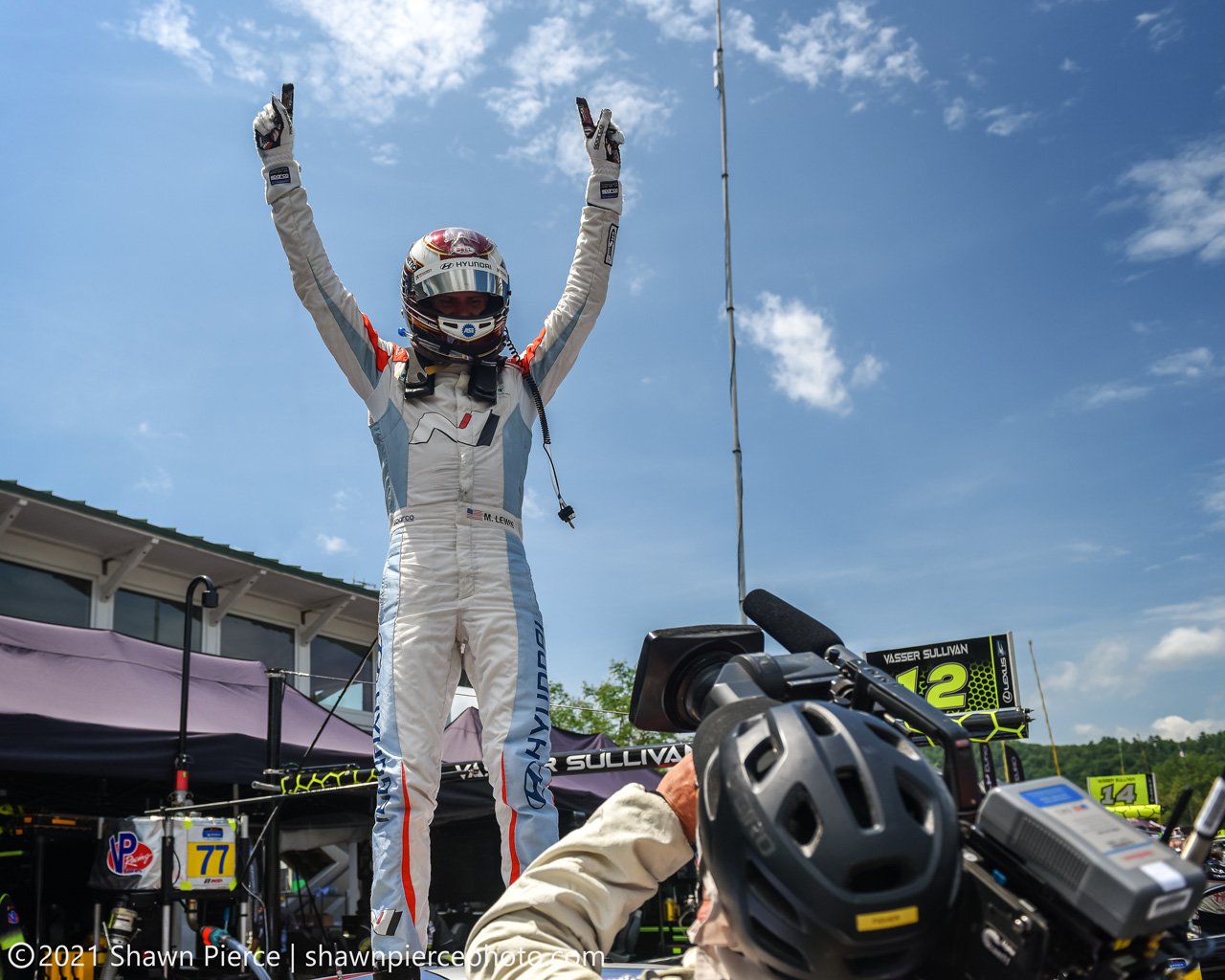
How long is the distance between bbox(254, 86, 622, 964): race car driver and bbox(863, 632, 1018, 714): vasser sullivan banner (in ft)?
5.43

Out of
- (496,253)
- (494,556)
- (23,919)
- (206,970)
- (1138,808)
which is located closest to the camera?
(494,556)

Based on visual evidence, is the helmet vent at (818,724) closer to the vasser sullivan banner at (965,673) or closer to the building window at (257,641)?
the vasser sullivan banner at (965,673)

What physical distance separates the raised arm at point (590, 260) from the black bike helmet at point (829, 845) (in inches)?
115

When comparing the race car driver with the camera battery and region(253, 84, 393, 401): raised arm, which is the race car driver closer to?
region(253, 84, 393, 401): raised arm

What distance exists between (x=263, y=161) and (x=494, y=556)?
1539mm

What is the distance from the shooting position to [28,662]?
6.67 m

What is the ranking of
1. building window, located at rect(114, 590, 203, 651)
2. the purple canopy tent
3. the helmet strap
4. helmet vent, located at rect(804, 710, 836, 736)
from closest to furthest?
1. helmet vent, located at rect(804, 710, 836, 736)
2. the helmet strap
3. the purple canopy tent
4. building window, located at rect(114, 590, 203, 651)

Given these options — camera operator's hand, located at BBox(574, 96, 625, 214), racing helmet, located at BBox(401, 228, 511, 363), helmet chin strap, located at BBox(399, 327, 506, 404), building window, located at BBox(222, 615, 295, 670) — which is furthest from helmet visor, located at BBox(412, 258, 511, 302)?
building window, located at BBox(222, 615, 295, 670)

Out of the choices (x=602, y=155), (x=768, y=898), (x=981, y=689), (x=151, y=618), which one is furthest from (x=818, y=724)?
(x=151, y=618)

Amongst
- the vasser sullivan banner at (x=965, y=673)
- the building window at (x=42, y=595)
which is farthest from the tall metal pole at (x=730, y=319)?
the building window at (x=42, y=595)

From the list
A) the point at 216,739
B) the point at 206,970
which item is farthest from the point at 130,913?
the point at 216,739

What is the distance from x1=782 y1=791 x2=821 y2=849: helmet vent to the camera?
1001 millimetres

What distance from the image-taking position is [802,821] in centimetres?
104

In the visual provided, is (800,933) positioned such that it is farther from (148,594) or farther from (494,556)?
(148,594)
